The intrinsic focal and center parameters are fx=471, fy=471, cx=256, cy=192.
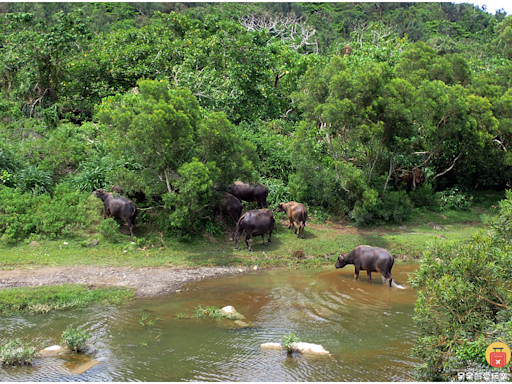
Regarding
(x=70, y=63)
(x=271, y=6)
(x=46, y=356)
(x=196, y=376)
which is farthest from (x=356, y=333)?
(x=271, y=6)

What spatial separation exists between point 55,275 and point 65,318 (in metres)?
2.56

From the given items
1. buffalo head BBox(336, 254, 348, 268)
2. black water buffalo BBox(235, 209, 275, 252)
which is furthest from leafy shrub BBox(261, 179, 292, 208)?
buffalo head BBox(336, 254, 348, 268)

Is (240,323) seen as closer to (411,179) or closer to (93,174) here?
(93,174)

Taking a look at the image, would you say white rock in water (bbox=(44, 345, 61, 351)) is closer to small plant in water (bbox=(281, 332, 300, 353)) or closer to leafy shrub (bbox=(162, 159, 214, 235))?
small plant in water (bbox=(281, 332, 300, 353))

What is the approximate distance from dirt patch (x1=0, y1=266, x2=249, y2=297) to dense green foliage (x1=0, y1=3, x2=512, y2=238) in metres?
1.96

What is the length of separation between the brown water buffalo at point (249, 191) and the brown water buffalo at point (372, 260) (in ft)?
16.2

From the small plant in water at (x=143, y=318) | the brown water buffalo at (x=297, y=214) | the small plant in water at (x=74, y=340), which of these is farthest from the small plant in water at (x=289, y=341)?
the brown water buffalo at (x=297, y=214)

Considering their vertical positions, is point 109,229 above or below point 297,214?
below

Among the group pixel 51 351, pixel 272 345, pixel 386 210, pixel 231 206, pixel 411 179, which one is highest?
pixel 411 179

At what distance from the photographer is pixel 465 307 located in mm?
6504

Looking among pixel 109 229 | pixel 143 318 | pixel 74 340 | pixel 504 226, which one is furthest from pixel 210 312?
pixel 504 226

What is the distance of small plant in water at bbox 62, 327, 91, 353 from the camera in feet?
28.3

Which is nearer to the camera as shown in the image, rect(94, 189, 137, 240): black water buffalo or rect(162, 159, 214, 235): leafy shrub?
rect(162, 159, 214, 235): leafy shrub

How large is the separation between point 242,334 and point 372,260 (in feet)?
16.7
